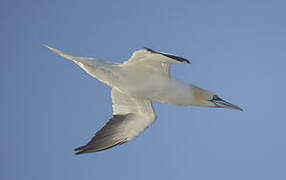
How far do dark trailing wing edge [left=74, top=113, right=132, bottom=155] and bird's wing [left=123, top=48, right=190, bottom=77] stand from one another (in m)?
1.65

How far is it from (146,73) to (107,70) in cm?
68

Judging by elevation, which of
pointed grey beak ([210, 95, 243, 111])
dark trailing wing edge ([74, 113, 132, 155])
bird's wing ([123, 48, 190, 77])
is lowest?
dark trailing wing edge ([74, 113, 132, 155])

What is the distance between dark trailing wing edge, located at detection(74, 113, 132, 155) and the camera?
1045 centimetres

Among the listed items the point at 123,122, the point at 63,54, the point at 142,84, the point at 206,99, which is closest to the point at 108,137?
the point at 123,122

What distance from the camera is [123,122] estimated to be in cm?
1102

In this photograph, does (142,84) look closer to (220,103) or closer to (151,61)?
(151,61)

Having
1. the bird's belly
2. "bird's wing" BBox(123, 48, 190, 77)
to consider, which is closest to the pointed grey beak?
the bird's belly

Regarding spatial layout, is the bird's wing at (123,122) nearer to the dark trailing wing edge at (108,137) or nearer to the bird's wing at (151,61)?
Result: the dark trailing wing edge at (108,137)

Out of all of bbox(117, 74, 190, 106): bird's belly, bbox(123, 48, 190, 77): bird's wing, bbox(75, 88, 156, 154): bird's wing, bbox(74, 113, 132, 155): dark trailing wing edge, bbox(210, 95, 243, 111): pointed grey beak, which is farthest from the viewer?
bbox(75, 88, 156, 154): bird's wing

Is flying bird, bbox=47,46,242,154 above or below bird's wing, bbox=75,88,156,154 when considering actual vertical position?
above

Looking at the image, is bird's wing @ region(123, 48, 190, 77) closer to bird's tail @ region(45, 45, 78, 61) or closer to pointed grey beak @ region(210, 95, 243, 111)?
bird's tail @ region(45, 45, 78, 61)

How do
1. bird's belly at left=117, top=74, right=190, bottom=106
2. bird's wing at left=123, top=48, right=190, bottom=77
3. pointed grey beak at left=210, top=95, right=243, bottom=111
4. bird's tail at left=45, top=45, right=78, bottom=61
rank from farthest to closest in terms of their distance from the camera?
pointed grey beak at left=210, top=95, right=243, bottom=111
bird's belly at left=117, top=74, right=190, bottom=106
bird's tail at left=45, top=45, right=78, bottom=61
bird's wing at left=123, top=48, right=190, bottom=77

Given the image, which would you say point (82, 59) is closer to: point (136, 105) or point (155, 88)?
point (155, 88)

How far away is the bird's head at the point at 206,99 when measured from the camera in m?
10.0
